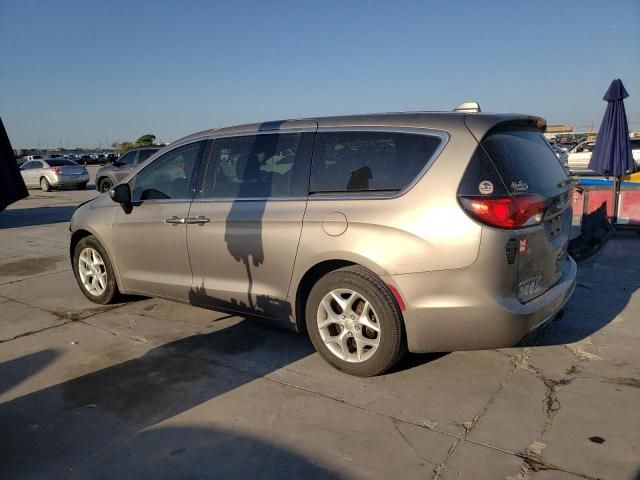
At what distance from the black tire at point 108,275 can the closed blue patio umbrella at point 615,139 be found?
7664mm

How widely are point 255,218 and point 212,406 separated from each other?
1411 millimetres

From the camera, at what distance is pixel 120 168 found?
723 inches

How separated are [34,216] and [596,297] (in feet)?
43.1

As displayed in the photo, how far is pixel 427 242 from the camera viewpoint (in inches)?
125

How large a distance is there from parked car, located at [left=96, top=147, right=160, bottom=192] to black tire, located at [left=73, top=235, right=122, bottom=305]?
13.4 meters

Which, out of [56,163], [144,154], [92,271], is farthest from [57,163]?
[92,271]

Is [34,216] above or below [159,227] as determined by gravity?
below

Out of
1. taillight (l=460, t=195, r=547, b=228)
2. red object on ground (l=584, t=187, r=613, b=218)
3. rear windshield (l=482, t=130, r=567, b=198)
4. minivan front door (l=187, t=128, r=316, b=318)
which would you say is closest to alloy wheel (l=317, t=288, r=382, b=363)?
minivan front door (l=187, t=128, r=316, b=318)

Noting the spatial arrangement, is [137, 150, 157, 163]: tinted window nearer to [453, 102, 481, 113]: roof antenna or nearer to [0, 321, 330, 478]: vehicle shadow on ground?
[0, 321, 330, 478]: vehicle shadow on ground

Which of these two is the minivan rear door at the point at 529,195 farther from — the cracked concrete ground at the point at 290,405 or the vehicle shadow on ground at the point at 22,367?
the vehicle shadow on ground at the point at 22,367

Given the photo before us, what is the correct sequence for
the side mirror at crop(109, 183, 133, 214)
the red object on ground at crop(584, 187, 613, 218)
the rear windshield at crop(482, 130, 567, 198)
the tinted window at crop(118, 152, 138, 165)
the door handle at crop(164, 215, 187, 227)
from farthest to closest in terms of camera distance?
1. the tinted window at crop(118, 152, 138, 165)
2. the red object on ground at crop(584, 187, 613, 218)
3. the side mirror at crop(109, 183, 133, 214)
4. the door handle at crop(164, 215, 187, 227)
5. the rear windshield at crop(482, 130, 567, 198)

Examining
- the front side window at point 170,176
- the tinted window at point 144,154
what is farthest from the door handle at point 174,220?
the tinted window at point 144,154

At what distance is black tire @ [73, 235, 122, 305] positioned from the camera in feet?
17.0

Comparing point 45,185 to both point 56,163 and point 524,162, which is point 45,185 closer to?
point 56,163
